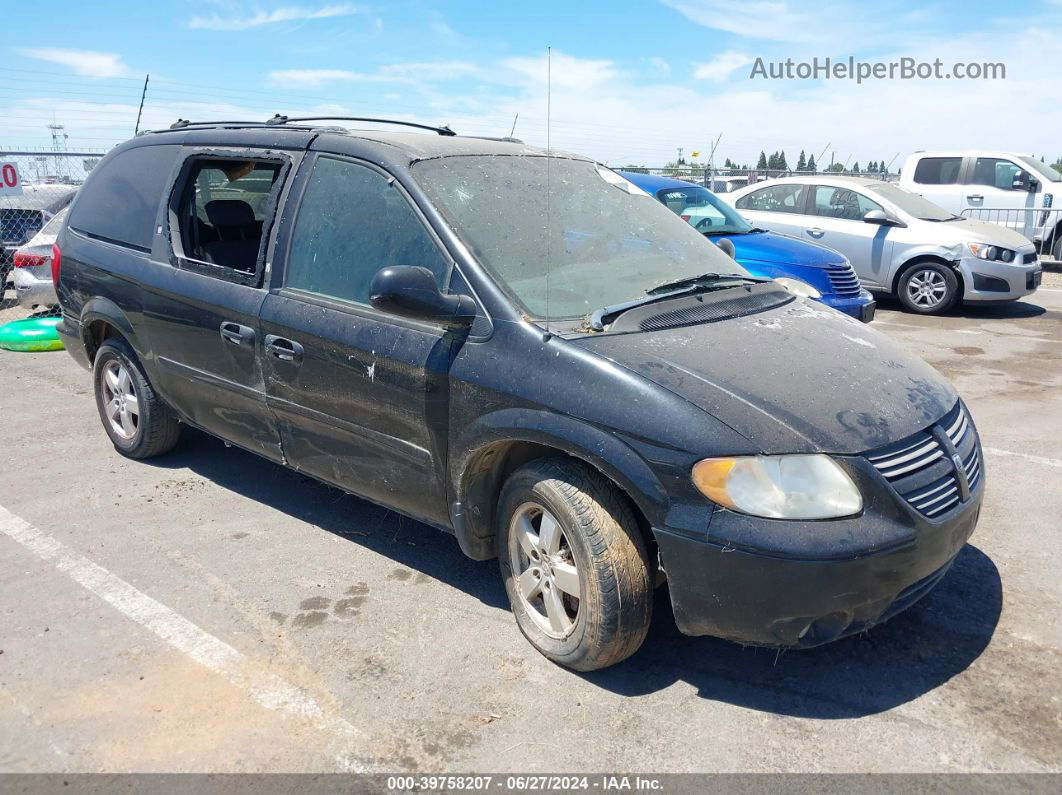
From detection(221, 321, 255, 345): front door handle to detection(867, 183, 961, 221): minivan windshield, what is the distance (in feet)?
29.8

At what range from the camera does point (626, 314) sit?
3.23m

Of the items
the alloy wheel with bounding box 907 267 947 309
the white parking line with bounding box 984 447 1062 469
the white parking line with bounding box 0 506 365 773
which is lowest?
the white parking line with bounding box 0 506 365 773

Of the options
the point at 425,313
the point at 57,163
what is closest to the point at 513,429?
the point at 425,313

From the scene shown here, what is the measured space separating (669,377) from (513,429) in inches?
22.5

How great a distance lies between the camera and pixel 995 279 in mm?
10211

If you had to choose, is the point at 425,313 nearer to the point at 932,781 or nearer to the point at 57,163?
the point at 932,781

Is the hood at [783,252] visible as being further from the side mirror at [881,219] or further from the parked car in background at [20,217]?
the parked car in background at [20,217]

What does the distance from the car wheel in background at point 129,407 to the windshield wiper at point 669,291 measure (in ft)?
9.70

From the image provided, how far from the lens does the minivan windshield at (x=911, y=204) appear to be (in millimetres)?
10805

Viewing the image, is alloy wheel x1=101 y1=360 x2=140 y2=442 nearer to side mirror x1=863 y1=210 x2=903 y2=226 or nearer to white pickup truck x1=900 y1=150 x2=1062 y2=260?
side mirror x1=863 y1=210 x2=903 y2=226

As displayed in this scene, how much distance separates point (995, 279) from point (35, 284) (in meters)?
10.7

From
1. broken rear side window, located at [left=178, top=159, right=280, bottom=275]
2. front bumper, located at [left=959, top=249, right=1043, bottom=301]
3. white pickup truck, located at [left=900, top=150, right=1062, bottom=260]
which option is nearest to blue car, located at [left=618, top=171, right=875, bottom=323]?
front bumper, located at [left=959, top=249, right=1043, bottom=301]

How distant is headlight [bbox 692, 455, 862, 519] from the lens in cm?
265

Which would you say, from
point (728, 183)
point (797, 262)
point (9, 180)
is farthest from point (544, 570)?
point (728, 183)
